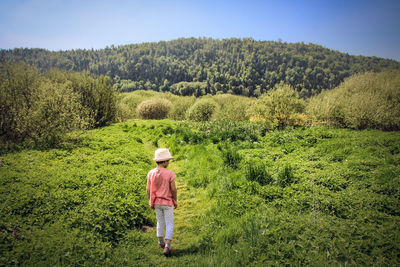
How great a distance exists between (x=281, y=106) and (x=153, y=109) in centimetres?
3374

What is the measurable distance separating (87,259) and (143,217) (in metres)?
1.72

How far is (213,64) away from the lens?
463 feet

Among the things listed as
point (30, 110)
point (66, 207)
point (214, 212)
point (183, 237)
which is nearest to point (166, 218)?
point (183, 237)

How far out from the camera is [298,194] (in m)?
5.15

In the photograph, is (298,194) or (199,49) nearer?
(298,194)

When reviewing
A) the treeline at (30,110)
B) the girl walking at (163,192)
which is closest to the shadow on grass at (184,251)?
the girl walking at (163,192)

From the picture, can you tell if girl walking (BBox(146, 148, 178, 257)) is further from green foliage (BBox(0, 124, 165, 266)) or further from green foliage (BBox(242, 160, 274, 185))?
green foliage (BBox(242, 160, 274, 185))

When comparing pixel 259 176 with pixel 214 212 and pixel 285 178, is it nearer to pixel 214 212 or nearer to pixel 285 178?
pixel 285 178

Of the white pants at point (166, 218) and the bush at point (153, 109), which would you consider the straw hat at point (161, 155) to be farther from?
the bush at point (153, 109)

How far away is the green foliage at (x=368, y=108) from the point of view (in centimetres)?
1489

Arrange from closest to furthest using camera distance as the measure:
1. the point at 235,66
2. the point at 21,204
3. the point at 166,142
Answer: the point at 21,204 → the point at 166,142 → the point at 235,66

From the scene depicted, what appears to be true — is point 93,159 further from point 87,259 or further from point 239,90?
point 239,90

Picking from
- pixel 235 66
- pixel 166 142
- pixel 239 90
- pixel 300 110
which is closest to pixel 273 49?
pixel 235 66

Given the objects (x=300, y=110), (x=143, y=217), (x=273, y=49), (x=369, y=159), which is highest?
(x=273, y=49)
